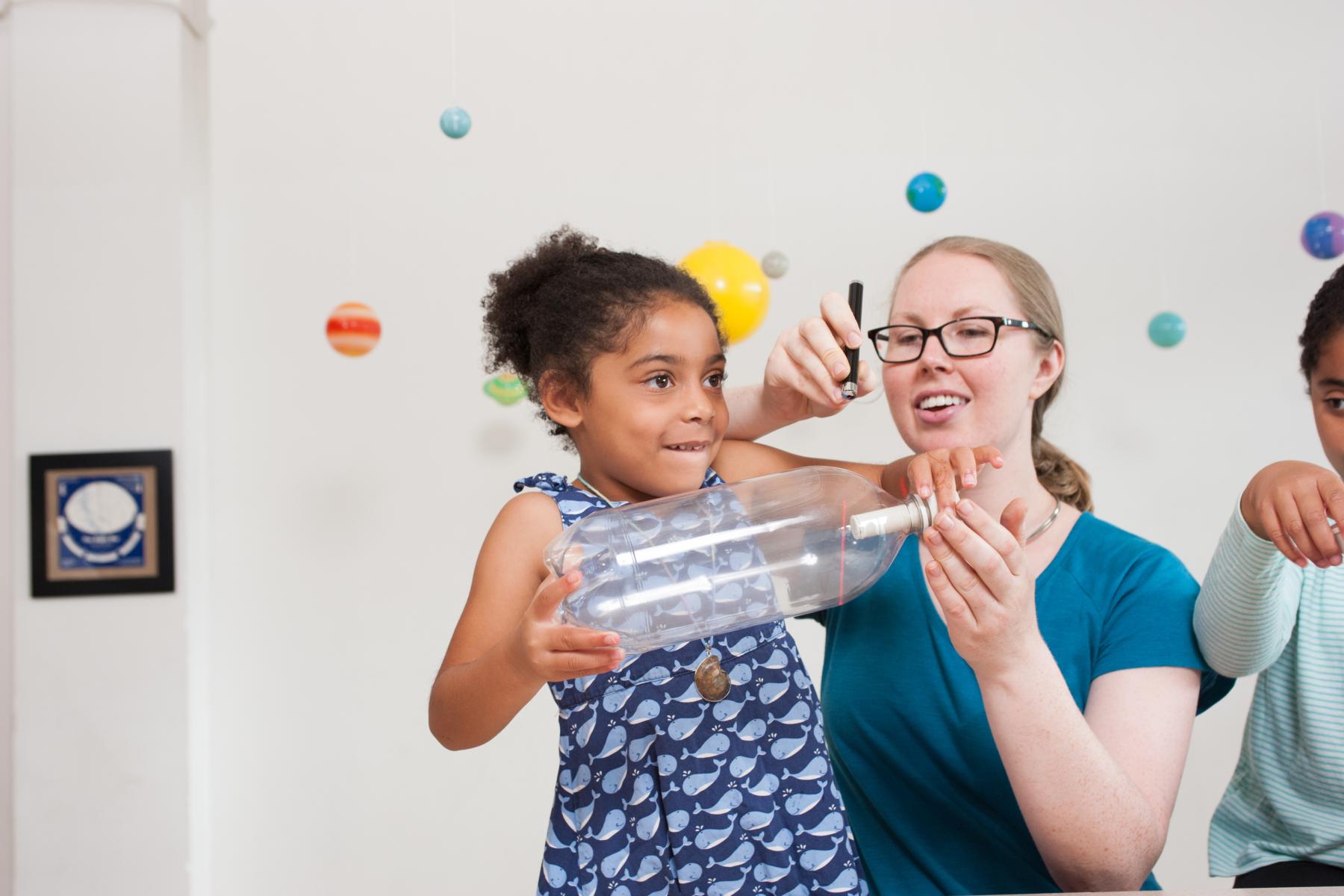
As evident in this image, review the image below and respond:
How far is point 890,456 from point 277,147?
1920mm

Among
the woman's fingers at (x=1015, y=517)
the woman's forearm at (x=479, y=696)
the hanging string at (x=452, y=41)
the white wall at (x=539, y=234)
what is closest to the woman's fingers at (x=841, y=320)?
the woman's fingers at (x=1015, y=517)

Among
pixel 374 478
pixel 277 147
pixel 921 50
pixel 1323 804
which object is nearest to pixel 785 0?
pixel 921 50

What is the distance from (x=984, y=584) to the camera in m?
0.99

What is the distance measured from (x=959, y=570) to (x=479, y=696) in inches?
17.7

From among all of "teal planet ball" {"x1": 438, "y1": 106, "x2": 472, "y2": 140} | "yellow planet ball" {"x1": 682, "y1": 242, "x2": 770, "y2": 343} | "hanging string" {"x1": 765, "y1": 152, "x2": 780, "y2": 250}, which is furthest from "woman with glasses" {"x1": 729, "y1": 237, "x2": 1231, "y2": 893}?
"hanging string" {"x1": 765, "y1": 152, "x2": 780, "y2": 250}

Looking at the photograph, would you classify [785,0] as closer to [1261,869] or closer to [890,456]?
[890,456]

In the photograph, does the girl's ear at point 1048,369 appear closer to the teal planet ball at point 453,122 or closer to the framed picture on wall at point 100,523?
the teal planet ball at point 453,122

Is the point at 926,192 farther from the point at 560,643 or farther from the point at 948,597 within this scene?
the point at 560,643

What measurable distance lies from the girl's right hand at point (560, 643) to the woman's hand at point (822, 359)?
403 mm

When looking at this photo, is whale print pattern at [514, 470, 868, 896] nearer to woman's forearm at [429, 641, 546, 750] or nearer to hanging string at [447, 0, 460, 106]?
woman's forearm at [429, 641, 546, 750]

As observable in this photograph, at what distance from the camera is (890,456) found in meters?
3.06

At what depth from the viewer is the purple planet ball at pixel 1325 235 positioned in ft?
8.52

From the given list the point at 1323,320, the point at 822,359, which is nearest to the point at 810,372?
the point at 822,359

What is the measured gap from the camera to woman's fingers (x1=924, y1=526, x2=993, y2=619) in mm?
985
